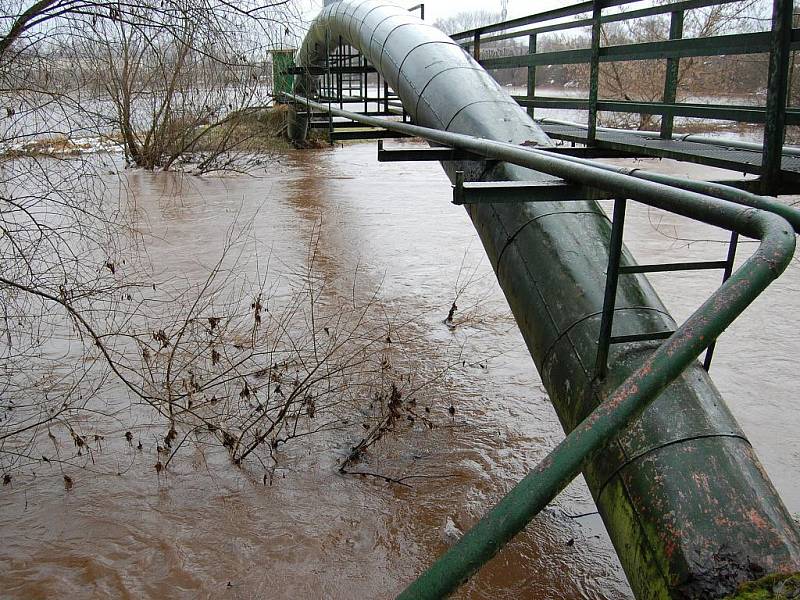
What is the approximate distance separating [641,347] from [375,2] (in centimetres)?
719

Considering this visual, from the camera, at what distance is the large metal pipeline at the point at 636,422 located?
2162 mm

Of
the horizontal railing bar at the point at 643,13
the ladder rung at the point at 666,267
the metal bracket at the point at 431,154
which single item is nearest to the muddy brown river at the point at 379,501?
the metal bracket at the point at 431,154

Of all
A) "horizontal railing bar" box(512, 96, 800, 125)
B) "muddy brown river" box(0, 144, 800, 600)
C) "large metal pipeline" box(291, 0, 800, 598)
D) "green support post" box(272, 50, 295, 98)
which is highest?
"green support post" box(272, 50, 295, 98)

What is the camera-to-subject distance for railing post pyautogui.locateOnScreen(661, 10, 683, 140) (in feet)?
15.4

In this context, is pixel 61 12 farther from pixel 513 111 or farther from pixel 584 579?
pixel 584 579

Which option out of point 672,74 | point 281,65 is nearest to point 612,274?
point 672,74

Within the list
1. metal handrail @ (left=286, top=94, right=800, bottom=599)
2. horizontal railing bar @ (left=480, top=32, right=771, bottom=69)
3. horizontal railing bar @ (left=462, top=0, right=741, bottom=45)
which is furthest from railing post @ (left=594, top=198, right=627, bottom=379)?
horizontal railing bar @ (left=462, top=0, right=741, bottom=45)

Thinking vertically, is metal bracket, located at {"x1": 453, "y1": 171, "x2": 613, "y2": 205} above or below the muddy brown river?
above

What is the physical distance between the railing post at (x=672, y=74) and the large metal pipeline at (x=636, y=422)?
0.91m

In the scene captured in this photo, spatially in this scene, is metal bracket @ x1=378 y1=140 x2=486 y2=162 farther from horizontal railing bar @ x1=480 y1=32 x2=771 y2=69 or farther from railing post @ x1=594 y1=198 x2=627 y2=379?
railing post @ x1=594 y1=198 x2=627 y2=379

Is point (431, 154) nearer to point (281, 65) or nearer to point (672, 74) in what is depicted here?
point (672, 74)

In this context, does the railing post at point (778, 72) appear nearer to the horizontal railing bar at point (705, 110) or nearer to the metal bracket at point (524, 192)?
the horizontal railing bar at point (705, 110)

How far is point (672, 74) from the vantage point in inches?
193

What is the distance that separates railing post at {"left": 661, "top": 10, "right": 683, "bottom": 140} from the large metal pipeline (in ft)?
2.98
